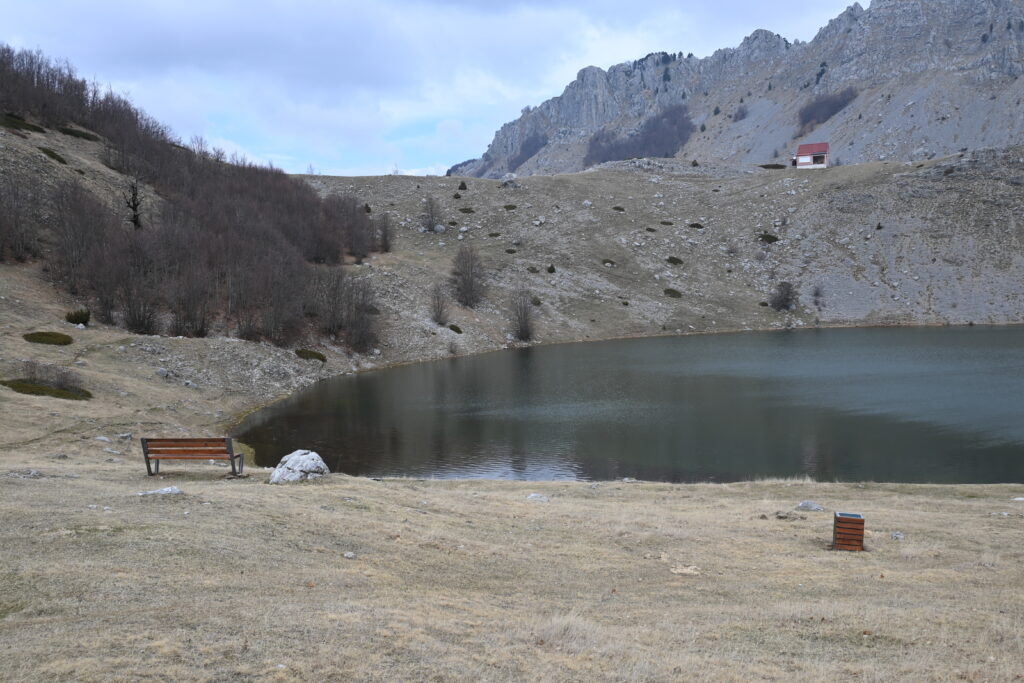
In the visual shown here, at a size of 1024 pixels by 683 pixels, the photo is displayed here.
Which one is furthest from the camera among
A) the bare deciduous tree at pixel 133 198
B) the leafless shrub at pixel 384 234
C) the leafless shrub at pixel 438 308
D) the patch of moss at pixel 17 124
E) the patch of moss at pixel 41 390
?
the leafless shrub at pixel 384 234

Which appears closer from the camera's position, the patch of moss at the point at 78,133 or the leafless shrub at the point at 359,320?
the leafless shrub at the point at 359,320

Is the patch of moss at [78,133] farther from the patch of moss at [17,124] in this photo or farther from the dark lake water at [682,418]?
the dark lake water at [682,418]

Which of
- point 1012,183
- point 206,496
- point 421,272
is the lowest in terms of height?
point 206,496

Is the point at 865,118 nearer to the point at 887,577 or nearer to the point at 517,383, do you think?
the point at 517,383

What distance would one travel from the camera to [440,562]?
14.0 metres

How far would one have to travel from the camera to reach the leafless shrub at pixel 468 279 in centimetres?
8231

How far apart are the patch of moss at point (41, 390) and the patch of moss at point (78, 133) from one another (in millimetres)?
61923

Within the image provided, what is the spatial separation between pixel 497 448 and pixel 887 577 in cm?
2180

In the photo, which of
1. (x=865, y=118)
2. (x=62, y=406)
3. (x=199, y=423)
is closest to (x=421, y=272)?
(x=199, y=423)

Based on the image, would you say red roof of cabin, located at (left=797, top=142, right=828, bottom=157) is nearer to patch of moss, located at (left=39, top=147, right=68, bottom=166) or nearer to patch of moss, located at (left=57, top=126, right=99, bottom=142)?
patch of moss, located at (left=57, top=126, right=99, bottom=142)

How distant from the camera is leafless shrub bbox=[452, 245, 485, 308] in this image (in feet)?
270

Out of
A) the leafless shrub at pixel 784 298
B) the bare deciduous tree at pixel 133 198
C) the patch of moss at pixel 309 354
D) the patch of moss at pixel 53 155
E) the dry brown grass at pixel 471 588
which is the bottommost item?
the dry brown grass at pixel 471 588

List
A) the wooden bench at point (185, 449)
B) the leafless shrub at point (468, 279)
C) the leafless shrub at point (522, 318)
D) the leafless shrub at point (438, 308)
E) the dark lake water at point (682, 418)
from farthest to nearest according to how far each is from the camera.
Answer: the leafless shrub at point (468, 279) < the leafless shrub at point (522, 318) < the leafless shrub at point (438, 308) < the dark lake water at point (682, 418) < the wooden bench at point (185, 449)

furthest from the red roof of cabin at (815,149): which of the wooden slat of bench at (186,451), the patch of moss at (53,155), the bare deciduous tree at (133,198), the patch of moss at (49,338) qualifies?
the wooden slat of bench at (186,451)
